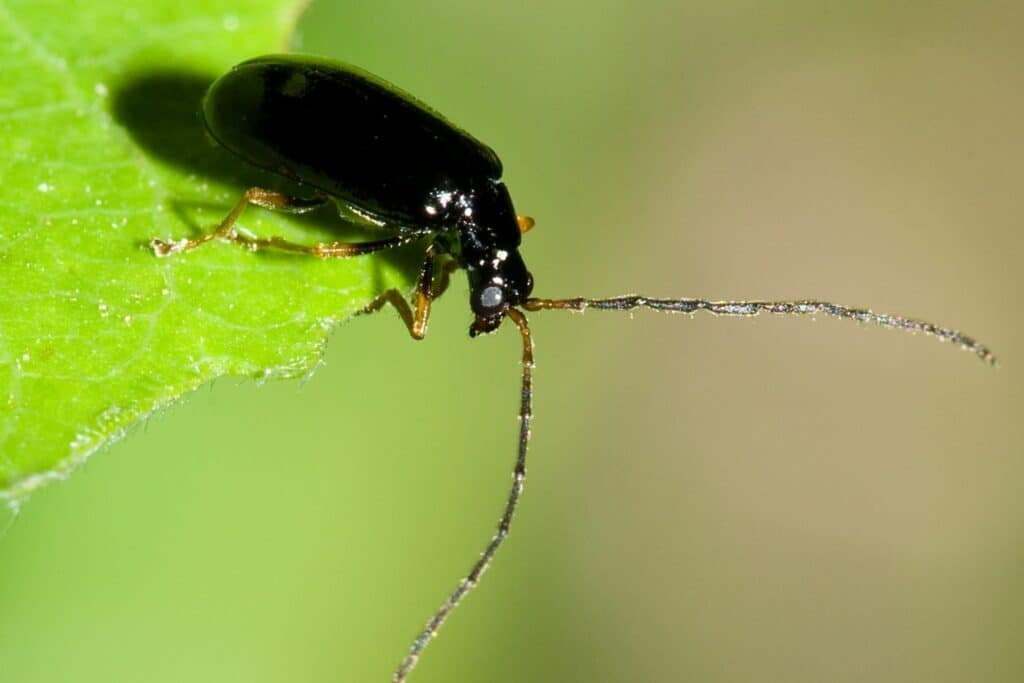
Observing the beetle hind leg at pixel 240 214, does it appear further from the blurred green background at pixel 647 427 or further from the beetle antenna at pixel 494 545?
the blurred green background at pixel 647 427

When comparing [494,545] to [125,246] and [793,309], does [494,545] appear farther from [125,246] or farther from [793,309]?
[125,246]

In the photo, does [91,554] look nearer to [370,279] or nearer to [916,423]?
[370,279]

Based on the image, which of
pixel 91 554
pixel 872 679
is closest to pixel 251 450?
pixel 91 554

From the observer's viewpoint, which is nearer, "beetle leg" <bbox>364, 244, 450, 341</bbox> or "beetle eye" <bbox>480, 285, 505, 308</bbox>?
"beetle leg" <bbox>364, 244, 450, 341</bbox>

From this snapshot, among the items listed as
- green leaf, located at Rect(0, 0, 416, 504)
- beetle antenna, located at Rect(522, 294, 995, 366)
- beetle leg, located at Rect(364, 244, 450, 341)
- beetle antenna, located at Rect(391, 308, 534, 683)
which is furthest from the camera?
beetle leg, located at Rect(364, 244, 450, 341)

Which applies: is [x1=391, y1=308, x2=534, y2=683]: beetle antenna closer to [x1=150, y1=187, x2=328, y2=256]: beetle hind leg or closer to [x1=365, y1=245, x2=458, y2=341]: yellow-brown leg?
[x1=365, y1=245, x2=458, y2=341]: yellow-brown leg

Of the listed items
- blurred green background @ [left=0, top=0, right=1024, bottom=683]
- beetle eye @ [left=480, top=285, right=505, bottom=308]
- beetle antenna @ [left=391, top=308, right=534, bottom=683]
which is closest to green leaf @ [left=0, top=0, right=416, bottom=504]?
beetle eye @ [left=480, top=285, right=505, bottom=308]

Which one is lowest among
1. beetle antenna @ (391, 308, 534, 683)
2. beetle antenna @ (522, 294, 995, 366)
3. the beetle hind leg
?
beetle antenna @ (391, 308, 534, 683)
